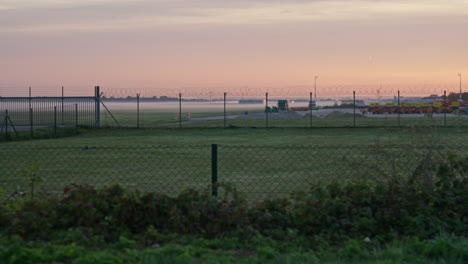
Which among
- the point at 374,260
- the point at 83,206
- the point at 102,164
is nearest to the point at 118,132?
the point at 102,164

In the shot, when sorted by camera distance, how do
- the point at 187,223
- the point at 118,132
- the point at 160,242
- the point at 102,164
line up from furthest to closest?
the point at 118,132 < the point at 102,164 < the point at 187,223 < the point at 160,242

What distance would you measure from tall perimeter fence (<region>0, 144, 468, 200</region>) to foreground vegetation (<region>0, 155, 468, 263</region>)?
0.46 m

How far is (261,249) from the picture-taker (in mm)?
5773

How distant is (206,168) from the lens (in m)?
13.3

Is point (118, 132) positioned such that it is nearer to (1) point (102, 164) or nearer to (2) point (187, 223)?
(1) point (102, 164)

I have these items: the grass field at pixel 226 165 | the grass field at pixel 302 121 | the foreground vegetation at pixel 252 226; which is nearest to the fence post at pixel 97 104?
the grass field at pixel 302 121

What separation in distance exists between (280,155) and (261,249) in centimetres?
1004

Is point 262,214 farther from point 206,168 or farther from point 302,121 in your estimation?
point 302,121

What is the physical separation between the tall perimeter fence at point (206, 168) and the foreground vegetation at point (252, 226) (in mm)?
462

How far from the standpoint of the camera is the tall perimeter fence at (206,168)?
358 inches

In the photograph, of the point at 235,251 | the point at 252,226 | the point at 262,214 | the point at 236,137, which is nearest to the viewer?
the point at 235,251

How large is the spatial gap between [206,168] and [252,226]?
22.1ft

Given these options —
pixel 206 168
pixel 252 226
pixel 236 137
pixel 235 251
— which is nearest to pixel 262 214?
pixel 252 226

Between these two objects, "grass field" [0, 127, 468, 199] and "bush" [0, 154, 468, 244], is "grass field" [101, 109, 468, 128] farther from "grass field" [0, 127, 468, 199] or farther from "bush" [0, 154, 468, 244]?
"bush" [0, 154, 468, 244]
